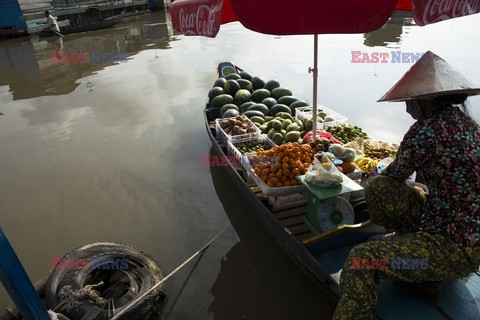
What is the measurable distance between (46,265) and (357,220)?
389cm

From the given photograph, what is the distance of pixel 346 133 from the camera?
4.92 meters

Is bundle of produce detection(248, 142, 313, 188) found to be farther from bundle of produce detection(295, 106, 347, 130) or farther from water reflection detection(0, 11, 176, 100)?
water reflection detection(0, 11, 176, 100)

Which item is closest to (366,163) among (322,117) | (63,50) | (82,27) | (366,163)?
(366,163)

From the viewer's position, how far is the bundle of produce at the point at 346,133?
4.85 metres

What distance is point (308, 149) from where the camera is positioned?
3.98 metres

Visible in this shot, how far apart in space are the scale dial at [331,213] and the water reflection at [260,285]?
2.30 feet

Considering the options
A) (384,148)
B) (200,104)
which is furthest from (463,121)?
(200,104)

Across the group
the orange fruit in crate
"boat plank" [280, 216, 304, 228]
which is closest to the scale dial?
"boat plank" [280, 216, 304, 228]

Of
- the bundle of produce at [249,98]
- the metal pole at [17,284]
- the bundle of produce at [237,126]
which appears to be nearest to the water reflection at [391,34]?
the bundle of produce at [249,98]

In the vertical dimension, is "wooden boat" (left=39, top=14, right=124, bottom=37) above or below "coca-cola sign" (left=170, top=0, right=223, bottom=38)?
below

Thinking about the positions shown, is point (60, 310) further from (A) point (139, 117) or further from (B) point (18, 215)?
(A) point (139, 117)

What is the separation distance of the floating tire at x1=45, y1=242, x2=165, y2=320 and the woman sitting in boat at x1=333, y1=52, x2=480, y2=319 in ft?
6.60

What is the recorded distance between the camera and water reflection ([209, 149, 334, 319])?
10.9ft

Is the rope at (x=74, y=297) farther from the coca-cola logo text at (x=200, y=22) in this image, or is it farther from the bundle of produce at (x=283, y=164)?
the coca-cola logo text at (x=200, y=22)
